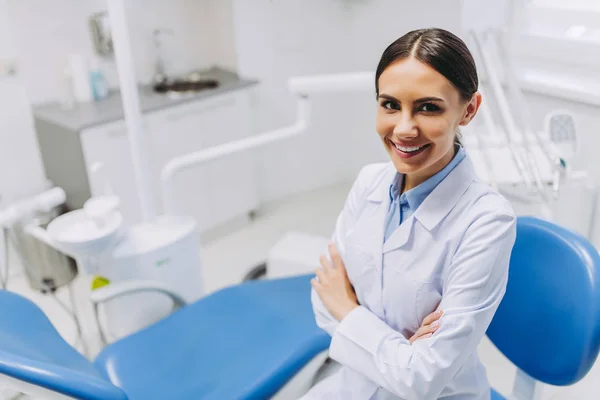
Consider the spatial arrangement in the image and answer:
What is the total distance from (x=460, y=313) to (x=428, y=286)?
77 mm

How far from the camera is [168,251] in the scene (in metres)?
1.93

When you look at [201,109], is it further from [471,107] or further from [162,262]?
[471,107]

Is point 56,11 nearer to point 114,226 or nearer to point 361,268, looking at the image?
point 114,226

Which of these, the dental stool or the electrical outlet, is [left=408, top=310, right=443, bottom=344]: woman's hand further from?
the electrical outlet

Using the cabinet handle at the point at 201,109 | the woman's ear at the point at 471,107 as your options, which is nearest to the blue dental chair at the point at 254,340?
the woman's ear at the point at 471,107

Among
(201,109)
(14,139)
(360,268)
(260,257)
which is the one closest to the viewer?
(360,268)

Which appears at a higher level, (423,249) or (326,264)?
(423,249)

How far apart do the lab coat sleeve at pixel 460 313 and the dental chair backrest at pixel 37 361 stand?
50 centimetres

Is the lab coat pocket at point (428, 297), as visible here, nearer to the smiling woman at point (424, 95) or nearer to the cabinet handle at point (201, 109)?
the smiling woman at point (424, 95)

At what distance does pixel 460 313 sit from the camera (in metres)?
0.89

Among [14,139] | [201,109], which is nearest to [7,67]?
[14,139]

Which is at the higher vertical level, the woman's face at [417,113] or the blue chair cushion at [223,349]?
the woman's face at [417,113]

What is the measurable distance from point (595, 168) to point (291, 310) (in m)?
1.50

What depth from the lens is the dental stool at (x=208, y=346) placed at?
3.89 ft
